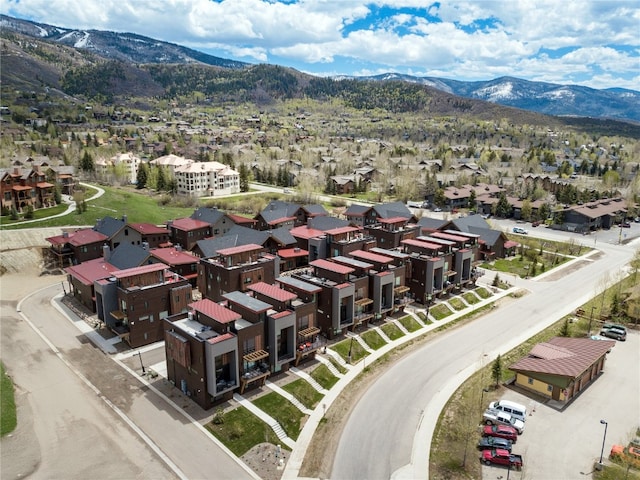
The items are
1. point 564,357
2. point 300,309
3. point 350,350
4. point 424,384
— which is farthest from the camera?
point 350,350

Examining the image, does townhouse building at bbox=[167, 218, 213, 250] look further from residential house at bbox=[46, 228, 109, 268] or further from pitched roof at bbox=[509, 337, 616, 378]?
pitched roof at bbox=[509, 337, 616, 378]

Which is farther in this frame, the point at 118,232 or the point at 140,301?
the point at 118,232


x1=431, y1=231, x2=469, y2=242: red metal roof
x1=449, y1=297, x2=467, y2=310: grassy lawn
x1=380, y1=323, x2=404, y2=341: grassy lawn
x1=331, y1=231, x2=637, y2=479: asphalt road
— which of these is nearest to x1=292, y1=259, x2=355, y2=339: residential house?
x1=380, y1=323, x2=404, y2=341: grassy lawn

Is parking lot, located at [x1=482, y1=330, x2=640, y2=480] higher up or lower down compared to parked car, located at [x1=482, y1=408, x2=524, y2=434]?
lower down

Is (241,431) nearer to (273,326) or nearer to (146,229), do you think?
(273,326)

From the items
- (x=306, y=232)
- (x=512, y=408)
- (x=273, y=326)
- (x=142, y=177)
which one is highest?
(x=142, y=177)

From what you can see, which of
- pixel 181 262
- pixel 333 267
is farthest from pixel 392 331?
pixel 181 262

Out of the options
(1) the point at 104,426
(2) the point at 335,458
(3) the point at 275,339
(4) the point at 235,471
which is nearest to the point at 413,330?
(3) the point at 275,339
